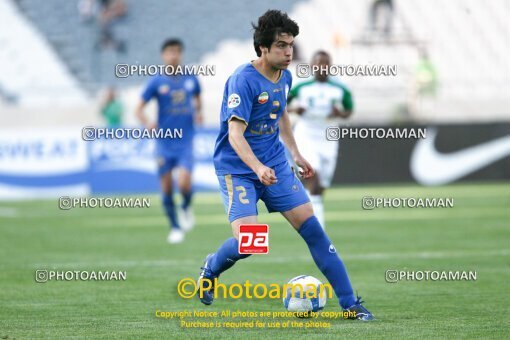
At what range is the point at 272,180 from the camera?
6.92 m

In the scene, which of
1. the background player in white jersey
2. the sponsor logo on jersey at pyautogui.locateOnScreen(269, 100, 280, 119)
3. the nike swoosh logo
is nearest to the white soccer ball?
the sponsor logo on jersey at pyautogui.locateOnScreen(269, 100, 280, 119)

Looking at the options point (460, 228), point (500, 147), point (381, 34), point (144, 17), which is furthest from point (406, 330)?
A: point (144, 17)

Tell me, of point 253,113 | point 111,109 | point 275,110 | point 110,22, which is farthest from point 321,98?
point 110,22

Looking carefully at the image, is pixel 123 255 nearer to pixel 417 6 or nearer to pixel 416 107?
pixel 416 107

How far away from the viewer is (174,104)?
48.7 ft

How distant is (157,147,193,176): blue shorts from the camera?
576 inches

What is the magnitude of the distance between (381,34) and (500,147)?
18.4ft

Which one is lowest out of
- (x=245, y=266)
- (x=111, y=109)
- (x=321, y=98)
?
(x=245, y=266)

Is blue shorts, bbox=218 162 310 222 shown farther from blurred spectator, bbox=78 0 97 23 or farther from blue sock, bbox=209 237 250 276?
blurred spectator, bbox=78 0 97 23

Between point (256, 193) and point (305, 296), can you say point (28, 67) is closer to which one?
point (256, 193)

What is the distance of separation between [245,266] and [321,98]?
292 cm

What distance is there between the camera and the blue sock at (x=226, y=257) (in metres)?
7.60

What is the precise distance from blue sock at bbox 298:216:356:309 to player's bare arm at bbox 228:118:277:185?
0.67 m

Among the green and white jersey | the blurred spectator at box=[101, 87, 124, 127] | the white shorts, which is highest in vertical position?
the blurred spectator at box=[101, 87, 124, 127]
